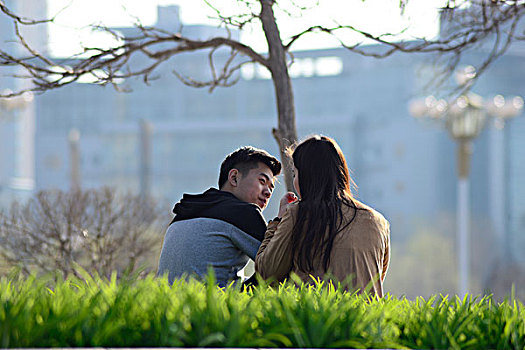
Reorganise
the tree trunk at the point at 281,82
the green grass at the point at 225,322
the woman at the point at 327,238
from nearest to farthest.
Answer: the green grass at the point at 225,322, the woman at the point at 327,238, the tree trunk at the point at 281,82

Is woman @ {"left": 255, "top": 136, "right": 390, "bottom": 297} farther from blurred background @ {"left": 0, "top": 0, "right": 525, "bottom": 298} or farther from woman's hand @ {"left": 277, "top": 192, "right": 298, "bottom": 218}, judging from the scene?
blurred background @ {"left": 0, "top": 0, "right": 525, "bottom": 298}

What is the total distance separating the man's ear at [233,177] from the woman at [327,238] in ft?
2.10

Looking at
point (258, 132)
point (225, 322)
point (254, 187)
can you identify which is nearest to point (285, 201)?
point (254, 187)

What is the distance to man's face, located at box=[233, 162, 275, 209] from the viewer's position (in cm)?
380

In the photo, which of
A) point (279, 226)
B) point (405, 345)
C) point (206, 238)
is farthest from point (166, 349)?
point (206, 238)

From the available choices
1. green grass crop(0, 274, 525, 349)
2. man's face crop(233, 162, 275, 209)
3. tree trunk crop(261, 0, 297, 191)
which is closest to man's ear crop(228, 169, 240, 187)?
man's face crop(233, 162, 275, 209)

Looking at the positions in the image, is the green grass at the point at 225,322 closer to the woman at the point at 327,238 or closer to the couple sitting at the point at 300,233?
the couple sitting at the point at 300,233

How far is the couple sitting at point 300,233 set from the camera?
3080mm

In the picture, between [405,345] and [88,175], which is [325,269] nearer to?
[405,345]

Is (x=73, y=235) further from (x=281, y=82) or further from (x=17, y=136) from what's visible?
(x=17, y=136)

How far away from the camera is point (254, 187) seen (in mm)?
3805

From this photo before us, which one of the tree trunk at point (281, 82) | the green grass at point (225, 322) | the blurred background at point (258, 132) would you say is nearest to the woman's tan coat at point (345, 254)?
the green grass at point (225, 322)

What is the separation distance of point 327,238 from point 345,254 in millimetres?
96

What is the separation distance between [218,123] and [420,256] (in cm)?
3314
